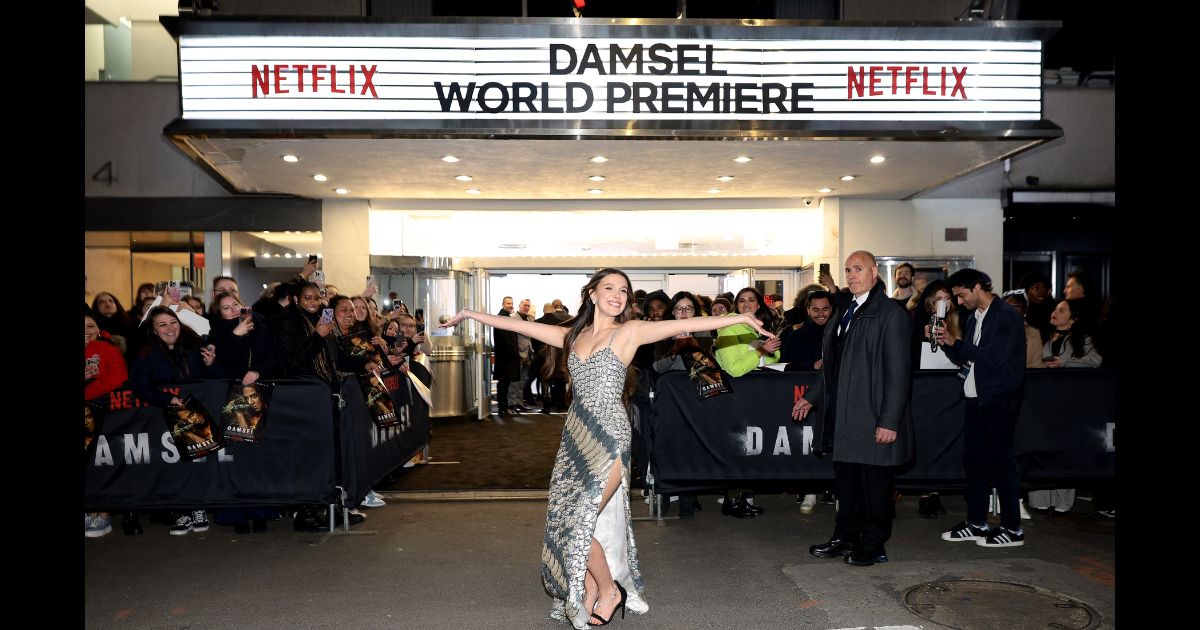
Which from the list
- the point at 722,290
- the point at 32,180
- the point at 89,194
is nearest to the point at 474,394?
the point at 722,290

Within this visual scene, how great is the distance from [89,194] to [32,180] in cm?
1484

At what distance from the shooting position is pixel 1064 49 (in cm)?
1598

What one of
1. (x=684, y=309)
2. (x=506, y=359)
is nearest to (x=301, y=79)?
(x=684, y=309)

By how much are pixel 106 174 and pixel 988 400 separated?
14997 mm

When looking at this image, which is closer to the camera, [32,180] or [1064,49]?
[32,180]

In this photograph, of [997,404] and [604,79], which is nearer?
[997,404]

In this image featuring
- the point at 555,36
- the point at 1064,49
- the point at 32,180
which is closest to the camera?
the point at 32,180

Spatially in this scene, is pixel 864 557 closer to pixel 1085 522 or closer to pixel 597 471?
pixel 597 471

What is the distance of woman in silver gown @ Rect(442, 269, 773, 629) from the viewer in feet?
14.2

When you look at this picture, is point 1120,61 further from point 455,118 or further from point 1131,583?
point 455,118

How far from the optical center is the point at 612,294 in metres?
4.54

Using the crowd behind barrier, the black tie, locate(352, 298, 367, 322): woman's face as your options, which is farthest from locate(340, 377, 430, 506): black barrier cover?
the black tie

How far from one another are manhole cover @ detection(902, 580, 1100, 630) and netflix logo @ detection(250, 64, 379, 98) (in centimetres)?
795

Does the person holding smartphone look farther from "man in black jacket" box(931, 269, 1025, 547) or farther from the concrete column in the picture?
the concrete column
